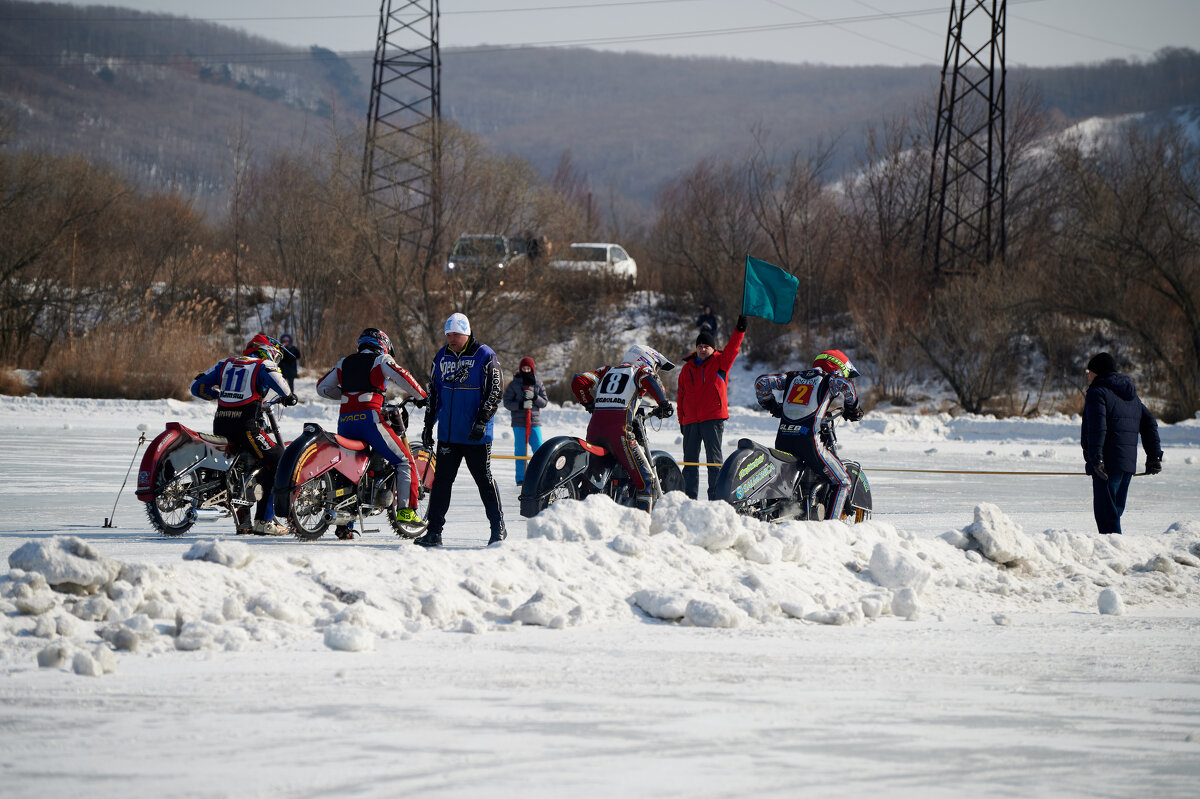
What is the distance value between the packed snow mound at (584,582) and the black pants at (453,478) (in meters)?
1.24

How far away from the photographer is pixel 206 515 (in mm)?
11969

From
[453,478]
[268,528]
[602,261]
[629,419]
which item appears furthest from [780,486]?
[602,261]

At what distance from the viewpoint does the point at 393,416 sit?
10305 millimetres

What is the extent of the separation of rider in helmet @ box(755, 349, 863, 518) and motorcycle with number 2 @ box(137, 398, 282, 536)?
4.66 m

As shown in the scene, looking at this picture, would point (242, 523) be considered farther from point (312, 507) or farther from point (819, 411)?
point (819, 411)

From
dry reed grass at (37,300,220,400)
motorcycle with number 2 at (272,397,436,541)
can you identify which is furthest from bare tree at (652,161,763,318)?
motorcycle with number 2 at (272,397,436,541)

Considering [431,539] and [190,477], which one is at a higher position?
[190,477]

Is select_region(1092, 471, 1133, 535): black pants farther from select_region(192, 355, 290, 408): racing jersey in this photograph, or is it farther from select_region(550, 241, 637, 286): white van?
select_region(550, 241, 637, 286): white van

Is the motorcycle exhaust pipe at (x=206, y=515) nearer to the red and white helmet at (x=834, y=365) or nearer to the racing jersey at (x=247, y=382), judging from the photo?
the racing jersey at (x=247, y=382)

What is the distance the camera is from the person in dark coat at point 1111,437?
10023 millimetres

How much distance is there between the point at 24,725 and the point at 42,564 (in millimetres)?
1712

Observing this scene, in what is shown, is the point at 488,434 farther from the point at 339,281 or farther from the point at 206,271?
the point at 206,271

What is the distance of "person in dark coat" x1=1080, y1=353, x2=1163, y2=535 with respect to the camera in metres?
10.0

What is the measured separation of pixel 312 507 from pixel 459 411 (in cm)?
163
